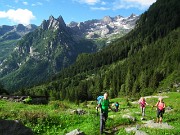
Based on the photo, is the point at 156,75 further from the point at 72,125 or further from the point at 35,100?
the point at 72,125

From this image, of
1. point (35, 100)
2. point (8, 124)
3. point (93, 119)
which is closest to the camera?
point (8, 124)

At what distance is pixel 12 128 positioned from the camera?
62.1ft

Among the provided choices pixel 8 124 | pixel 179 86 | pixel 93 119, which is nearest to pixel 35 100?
pixel 93 119

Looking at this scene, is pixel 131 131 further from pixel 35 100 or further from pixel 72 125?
pixel 35 100

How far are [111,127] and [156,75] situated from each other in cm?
17597

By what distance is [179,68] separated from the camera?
7653 inches

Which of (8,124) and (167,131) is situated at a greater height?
(8,124)

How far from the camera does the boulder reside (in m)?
18.6

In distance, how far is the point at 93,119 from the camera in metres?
28.9

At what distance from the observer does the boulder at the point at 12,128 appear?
61.2ft

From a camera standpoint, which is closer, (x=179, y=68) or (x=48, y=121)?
(x=48, y=121)

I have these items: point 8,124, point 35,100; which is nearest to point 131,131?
point 8,124

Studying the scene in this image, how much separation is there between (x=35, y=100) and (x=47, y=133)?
23.6m

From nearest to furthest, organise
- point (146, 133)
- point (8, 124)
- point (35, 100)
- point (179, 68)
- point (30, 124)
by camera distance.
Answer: point (8, 124)
point (146, 133)
point (30, 124)
point (35, 100)
point (179, 68)
